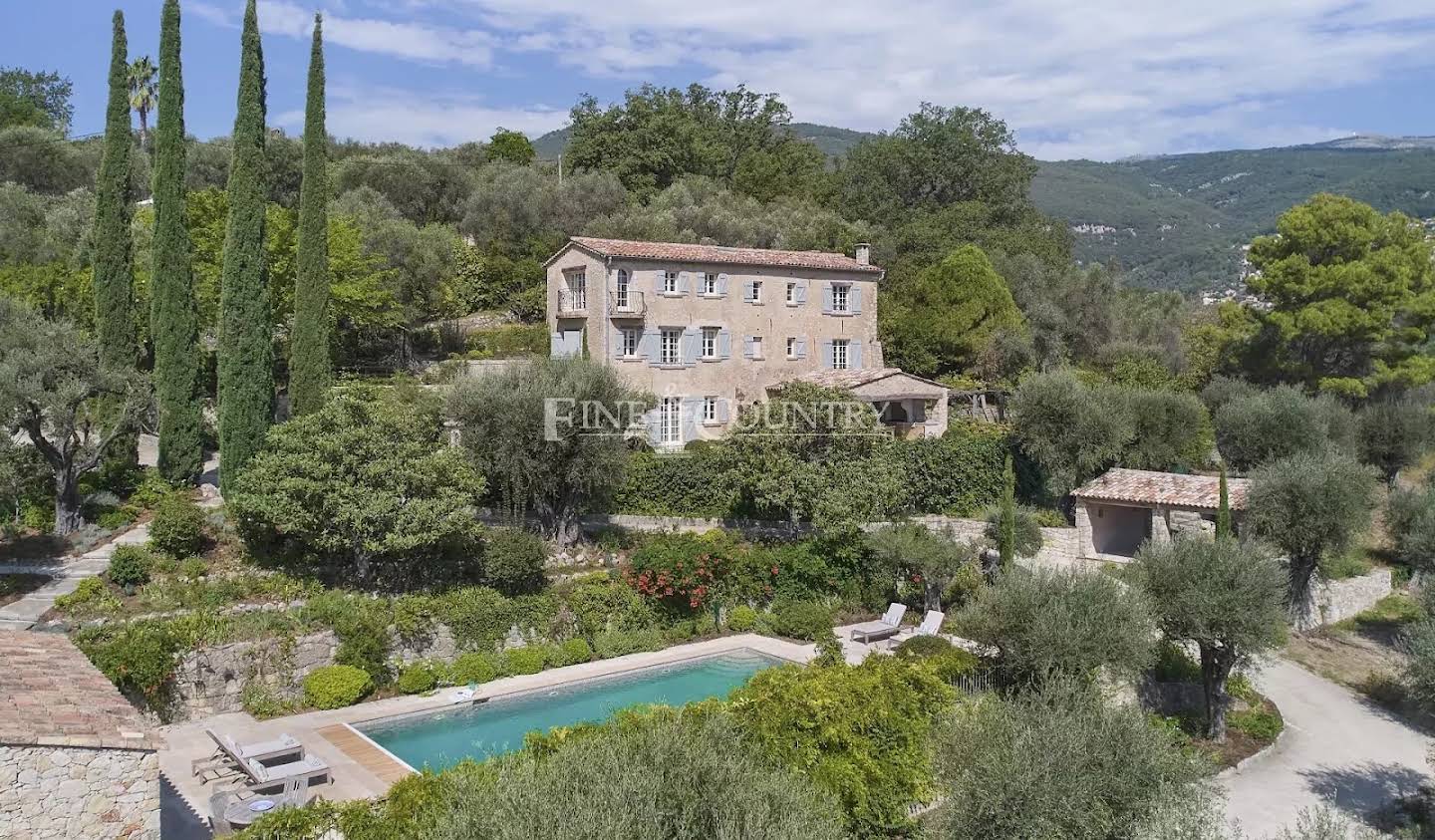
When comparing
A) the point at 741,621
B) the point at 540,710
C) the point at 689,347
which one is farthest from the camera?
the point at 689,347

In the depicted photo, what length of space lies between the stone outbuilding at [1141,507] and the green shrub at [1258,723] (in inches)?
253

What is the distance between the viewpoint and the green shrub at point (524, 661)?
2198 cm

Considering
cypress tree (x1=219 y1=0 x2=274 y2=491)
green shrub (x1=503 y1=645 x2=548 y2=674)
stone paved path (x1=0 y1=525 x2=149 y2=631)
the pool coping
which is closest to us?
the pool coping

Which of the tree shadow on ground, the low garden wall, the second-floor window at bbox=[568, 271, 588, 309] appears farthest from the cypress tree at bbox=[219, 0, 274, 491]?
the low garden wall

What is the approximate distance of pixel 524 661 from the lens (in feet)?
72.5

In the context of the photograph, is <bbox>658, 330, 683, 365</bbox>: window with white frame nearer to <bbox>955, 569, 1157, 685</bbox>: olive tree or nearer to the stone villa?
the stone villa

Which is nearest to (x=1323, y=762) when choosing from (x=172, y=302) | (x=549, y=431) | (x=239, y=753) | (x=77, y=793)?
(x=549, y=431)

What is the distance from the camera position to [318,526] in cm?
2227

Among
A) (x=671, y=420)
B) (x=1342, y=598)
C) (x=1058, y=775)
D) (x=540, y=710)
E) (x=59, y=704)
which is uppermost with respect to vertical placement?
(x=671, y=420)

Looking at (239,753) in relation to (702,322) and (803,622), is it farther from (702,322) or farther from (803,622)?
(702,322)

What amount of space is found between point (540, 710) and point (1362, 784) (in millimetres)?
15962

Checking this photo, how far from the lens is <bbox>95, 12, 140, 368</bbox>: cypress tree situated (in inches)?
1105

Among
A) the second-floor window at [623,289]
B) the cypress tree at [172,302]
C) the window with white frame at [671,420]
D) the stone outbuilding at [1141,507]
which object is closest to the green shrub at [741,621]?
the stone outbuilding at [1141,507]

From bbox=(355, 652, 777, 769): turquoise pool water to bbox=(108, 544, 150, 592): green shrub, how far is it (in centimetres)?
662
